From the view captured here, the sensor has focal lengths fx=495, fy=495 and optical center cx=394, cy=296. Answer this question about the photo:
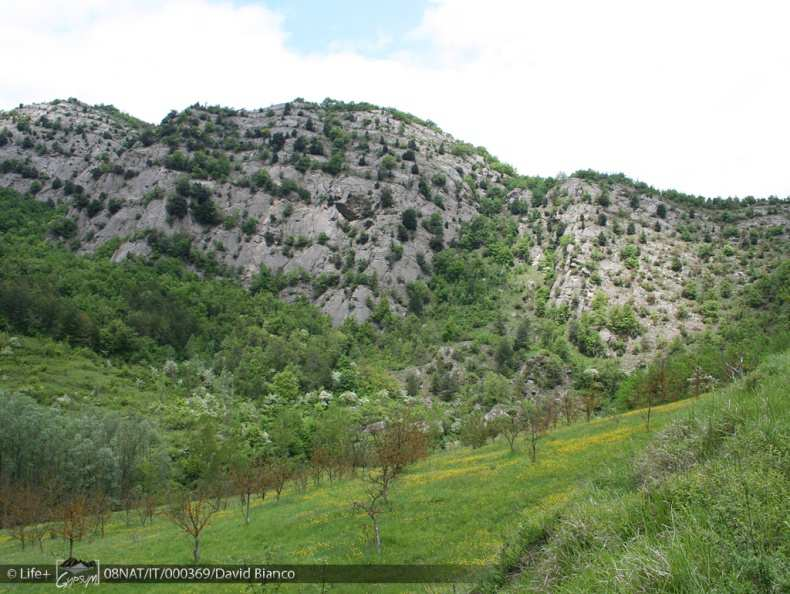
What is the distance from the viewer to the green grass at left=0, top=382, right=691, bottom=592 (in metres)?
20.1

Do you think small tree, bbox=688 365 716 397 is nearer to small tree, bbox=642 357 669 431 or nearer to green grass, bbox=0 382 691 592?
small tree, bbox=642 357 669 431

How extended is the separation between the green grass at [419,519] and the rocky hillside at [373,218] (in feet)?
243

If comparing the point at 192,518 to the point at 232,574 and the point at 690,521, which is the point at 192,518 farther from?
the point at 690,521

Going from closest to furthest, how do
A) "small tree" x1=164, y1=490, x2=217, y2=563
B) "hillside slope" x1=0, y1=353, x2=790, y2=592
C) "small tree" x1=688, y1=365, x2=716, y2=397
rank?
1. "hillside slope" x1=0, y1=353, x2=790, y2=592
2. "small tree" x1=164, y1=490, x2=217, y2=563
3. "small tree" x1=688, y1=365, x2=716, y2=397

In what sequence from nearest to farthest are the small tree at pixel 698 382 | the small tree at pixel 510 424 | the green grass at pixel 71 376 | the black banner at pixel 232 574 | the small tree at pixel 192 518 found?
the black banner at pixel 232 574
the small tree at pixel 192 518
the small tree at pixel 698 382
the small tree at pixel 510 424
the green grass at pixel 71 376

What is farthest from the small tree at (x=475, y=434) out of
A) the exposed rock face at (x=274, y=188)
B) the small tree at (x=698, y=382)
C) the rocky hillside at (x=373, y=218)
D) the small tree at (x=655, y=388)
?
the exposed rock face at (x=274, y=188)

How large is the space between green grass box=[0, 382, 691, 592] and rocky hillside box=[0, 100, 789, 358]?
2917 inches

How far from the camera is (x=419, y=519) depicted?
79.8 feet

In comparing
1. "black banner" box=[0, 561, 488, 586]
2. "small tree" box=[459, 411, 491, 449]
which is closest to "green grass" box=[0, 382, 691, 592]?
"black banner" box=[0, 561, 488, 586]

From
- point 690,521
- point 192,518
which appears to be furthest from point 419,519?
point 690,521

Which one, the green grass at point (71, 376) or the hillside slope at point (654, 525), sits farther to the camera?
the green grass at point (71, 376)

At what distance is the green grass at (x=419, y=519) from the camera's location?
65.8ft

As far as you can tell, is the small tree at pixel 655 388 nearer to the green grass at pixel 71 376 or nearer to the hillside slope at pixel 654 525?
the hillside slope at pixel 654 525

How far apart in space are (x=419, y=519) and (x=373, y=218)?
129 metres
